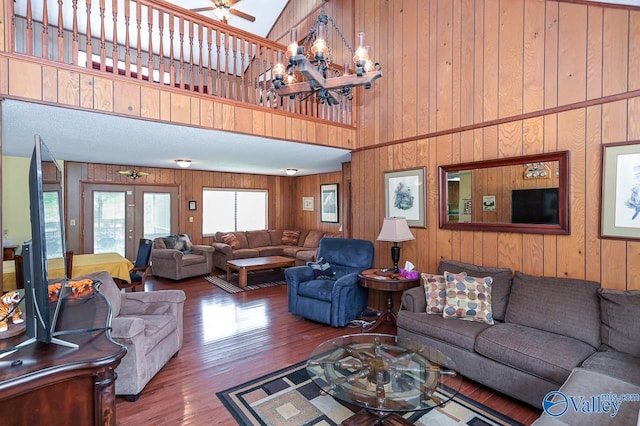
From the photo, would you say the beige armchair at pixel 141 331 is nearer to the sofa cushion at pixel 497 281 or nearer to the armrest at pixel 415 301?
the armrest at pixel 415 301

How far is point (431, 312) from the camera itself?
9.84ft

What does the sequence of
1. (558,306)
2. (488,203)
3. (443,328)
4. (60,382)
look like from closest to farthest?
(60,382), (558,306), (443,328), (488,203)

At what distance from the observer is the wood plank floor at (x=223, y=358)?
88.4 inches

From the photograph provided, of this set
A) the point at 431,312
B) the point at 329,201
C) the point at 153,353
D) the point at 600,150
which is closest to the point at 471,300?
the point at 431,312

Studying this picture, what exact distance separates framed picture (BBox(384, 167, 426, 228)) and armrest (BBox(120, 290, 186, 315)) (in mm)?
2706

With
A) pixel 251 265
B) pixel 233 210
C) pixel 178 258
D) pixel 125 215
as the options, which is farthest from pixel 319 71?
pixel 233 210

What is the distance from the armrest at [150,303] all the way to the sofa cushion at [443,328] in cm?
220

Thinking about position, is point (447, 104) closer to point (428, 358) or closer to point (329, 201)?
point (428, 358)

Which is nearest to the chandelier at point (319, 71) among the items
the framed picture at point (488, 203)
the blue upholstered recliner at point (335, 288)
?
the framed picture at point (488, 203)

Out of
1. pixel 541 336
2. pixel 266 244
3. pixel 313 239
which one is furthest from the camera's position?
pixel 266 244

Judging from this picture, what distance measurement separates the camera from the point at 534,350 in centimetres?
223

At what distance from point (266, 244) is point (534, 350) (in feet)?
21.5

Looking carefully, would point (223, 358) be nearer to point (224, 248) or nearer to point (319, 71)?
point (319, 71)

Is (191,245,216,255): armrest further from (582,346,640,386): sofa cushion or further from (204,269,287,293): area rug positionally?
(582,346,640,386): sofa cushion
